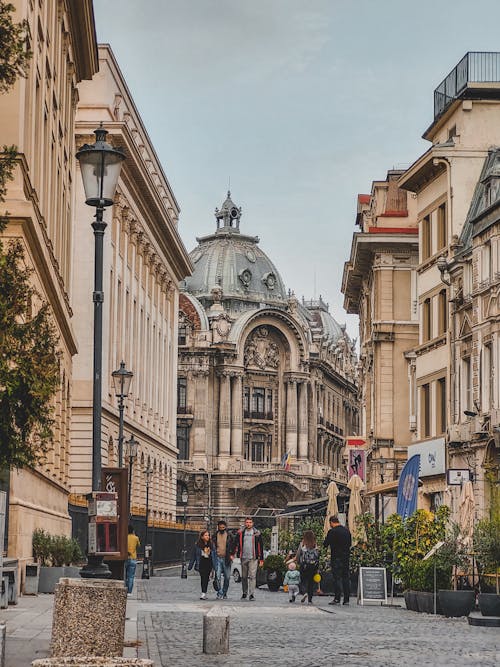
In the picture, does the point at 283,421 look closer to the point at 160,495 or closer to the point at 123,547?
the point at 160,495

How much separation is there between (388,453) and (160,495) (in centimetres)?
2698

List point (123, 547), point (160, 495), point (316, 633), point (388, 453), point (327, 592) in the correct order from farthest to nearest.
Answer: point (160, 495), point (388, 453), point (327, 592), point (316, 633), point (123, 547)

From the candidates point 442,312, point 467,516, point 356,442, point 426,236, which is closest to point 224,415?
point 356,442

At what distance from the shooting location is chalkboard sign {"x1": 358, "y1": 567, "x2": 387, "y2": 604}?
100 feet

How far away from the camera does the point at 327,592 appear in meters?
37.9

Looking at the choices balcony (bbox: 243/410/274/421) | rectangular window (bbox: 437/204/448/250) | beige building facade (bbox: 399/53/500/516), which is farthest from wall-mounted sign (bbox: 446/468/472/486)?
balcony (bbox: 243/410/274/421)

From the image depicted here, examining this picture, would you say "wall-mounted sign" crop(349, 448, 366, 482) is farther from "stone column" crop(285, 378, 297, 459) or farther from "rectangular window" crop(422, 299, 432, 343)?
"stone column" crop(285, 378, 297, 459)

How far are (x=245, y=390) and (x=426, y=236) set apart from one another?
277 ft

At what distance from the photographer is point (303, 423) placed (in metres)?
138

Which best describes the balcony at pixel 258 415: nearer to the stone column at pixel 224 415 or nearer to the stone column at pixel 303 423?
the stone column at pixel 303 423

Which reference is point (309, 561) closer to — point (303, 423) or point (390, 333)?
point (390, 333)

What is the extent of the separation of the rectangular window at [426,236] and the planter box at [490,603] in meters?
28.3

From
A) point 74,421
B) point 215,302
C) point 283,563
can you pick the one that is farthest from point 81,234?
point 215,302

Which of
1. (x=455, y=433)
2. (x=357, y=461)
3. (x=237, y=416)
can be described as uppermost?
(x=237, y=416)
